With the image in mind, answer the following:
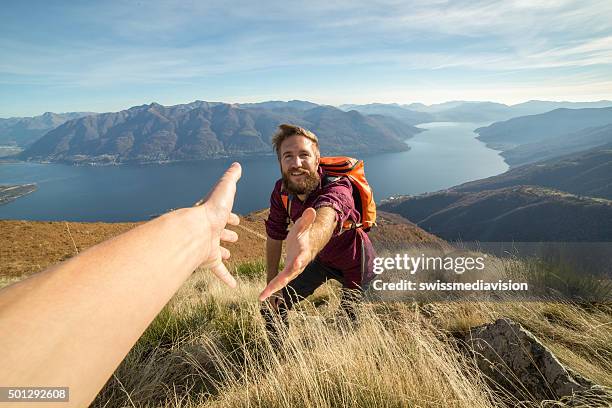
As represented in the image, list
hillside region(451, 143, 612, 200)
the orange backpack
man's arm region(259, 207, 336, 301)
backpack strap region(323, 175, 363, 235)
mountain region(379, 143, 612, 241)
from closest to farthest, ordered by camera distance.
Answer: man's arm region(259, 207, 336, 301) → backpack strap region(323, 175, 363, 235) → the orange backpack → mountain region(379, 143, 612, 241) → hillside region(451, 143, 612, 200)

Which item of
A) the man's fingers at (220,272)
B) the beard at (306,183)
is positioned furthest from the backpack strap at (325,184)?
the man's fingers at (220,272)

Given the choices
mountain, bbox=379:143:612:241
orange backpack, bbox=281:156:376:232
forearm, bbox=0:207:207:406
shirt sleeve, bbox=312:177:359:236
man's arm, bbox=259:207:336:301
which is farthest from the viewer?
mountain, bbox=379:143:612:241

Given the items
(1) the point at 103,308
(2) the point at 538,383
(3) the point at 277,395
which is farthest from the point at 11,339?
(2) the point at 538,383

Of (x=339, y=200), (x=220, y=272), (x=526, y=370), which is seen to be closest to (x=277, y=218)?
(x=339, y=200)

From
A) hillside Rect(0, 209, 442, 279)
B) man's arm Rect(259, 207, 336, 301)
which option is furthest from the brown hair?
hillside Rect(0, 209, 442, 279)

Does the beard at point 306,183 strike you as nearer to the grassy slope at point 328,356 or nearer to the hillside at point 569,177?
the grassy slope at point 328,356

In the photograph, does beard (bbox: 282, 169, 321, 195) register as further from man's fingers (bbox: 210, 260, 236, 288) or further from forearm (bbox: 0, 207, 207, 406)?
forearm (bbox: 0, 207, 207, 406)

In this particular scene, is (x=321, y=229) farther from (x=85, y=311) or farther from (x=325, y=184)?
(x=325, y=184)
